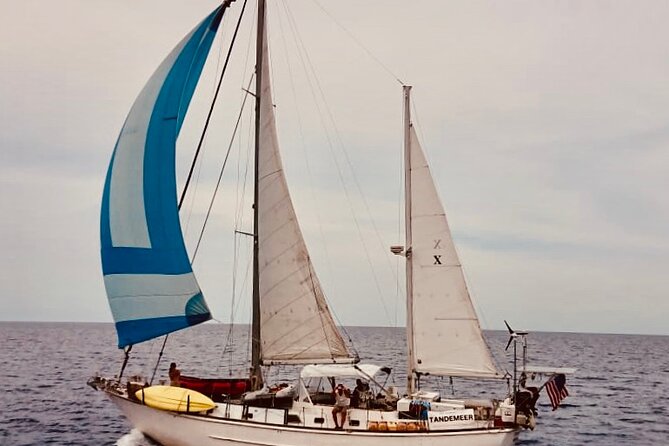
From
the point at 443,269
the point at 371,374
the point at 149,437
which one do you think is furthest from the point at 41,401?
the point at 443,269

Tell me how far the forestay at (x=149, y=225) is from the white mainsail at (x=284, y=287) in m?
2.41

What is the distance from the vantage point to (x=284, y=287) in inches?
856

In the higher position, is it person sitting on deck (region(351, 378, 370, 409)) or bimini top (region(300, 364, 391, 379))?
bimini top (region(300, 364, 391, 379))

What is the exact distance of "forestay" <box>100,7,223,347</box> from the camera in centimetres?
2053

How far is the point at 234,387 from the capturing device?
21.7 metres

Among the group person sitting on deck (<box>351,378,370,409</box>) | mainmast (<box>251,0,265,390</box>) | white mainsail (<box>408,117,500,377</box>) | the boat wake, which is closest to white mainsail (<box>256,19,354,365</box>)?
mainmast (<box>251,0,265,390</box>)

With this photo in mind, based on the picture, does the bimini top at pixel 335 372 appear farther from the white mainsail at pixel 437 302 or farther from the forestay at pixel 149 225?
the forestay at pixel 149 225

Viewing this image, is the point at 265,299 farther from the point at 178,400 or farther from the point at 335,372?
the point at 178,400

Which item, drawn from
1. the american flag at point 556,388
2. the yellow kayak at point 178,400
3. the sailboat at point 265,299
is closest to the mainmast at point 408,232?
the sailboat at point 265,299

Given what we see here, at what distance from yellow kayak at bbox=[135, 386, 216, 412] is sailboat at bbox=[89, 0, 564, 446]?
0.13 ft

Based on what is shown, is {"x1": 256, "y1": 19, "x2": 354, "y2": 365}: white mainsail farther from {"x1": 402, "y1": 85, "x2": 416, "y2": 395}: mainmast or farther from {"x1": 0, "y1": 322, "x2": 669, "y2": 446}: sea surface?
{"x1": 402, "y1": 85, "x2": 416, "y2": 395}: mainmast

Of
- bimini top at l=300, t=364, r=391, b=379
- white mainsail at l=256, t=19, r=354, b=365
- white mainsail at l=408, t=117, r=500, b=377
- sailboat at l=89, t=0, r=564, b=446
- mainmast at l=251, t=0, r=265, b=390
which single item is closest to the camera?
sailboat at l=89, t=0, r=564, b=446

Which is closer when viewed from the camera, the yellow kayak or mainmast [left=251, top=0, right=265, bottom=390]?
the yellow kayak

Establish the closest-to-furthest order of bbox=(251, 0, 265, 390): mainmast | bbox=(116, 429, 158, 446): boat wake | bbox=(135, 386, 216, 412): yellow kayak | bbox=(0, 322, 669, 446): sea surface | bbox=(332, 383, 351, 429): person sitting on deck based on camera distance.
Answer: bbox=(332, 383, 351, 429): person sitting on deck → bbox=(135, 386, 216, 412): yellow kayak → bbox=(251, 0, 265, 390): mainmast → bbox=(116, 429, 158, 446): boat wake → bbox=(0, 322, 669, 446): sea surface
